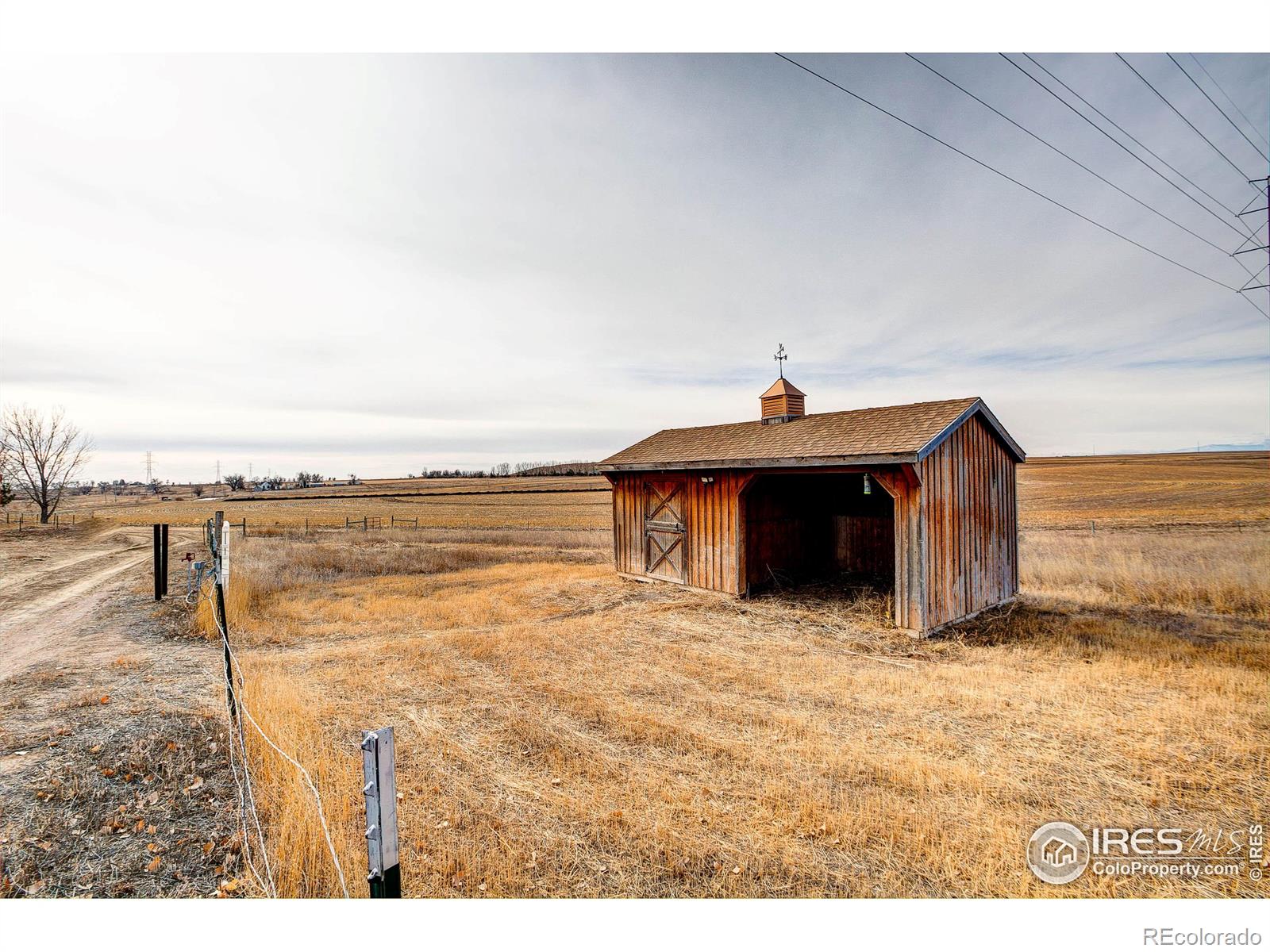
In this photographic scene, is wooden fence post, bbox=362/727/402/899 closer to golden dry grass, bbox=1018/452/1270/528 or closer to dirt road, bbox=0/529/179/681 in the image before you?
dirt road, bbox=0/529/179/681

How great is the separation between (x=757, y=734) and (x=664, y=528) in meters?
8.05

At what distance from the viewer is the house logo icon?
11.5 ft

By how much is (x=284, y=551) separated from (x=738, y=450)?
16187 mm

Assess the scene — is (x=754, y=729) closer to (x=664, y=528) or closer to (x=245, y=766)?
(x=245, y=766)

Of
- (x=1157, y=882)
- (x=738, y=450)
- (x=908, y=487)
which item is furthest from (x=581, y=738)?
(x=738, y=450)

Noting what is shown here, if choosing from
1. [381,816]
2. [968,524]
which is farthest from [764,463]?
[381,816]

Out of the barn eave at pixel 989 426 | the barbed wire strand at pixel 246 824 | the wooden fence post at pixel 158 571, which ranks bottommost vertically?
the barbed wire strand at pixel 246 824

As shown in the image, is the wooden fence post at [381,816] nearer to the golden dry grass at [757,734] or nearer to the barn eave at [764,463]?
the golden dry grass at [757,734]

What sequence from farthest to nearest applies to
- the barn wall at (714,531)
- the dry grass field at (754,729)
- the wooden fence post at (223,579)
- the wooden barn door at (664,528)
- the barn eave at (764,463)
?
the wooden barn door at (664,528), the barn wall at (714,531), the barn eave at (764,463), the wooden fence post at (223,579), the dry grass field at (754,729)

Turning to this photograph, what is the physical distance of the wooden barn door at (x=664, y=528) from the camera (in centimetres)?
1302

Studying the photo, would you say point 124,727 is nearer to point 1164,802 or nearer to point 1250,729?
point 1164,802

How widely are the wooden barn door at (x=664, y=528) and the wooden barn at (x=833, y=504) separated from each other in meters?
0.03
